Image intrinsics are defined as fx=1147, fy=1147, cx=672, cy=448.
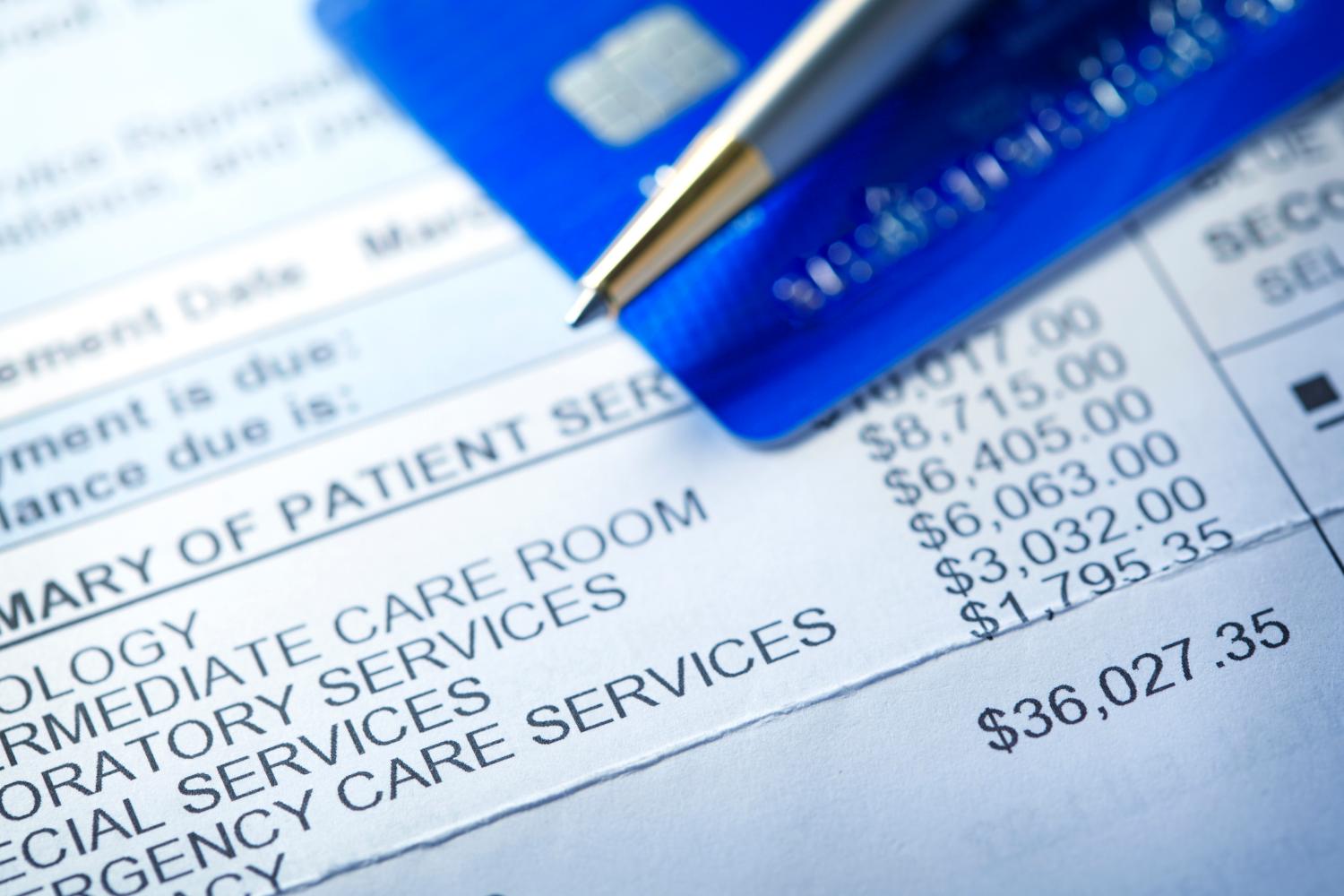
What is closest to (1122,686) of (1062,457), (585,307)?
(1062,457)

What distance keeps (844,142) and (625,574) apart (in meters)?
0.17

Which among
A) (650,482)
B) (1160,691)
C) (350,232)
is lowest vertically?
(1160,691)

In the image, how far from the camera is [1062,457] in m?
0.36

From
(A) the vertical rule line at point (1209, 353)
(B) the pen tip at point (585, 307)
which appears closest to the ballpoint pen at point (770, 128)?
(B) the pen tip at point (585, 307)

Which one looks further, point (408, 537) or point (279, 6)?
point (279, 6)

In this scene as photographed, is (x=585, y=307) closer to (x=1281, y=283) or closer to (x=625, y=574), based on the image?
(x=625, y=574)

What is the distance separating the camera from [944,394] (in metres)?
0.37

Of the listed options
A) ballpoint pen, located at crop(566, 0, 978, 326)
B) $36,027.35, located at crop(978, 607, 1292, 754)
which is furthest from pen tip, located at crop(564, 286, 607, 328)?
$36,027.35, located at crop(978, 607, 1292, 754)

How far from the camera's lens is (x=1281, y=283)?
383mm

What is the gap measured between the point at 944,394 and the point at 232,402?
0.78 ft

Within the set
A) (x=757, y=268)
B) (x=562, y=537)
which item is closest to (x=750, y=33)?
(x=757, y=268)

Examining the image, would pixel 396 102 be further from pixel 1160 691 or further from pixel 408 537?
pixel 1160 691

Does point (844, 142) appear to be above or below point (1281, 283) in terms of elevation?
above

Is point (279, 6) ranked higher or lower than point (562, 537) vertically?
higher
